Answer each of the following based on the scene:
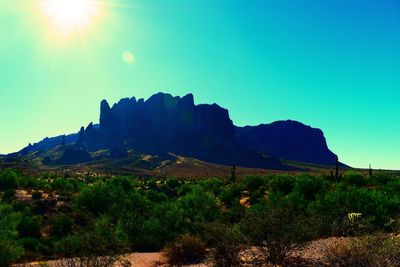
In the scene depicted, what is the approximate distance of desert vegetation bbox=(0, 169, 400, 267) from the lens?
1137cm

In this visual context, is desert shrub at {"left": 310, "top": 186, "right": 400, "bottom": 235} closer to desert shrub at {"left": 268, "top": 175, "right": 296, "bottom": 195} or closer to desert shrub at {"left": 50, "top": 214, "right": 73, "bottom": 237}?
desert shrub at {"left": 268, "top": 175, "right": 296, "bottom": 195}

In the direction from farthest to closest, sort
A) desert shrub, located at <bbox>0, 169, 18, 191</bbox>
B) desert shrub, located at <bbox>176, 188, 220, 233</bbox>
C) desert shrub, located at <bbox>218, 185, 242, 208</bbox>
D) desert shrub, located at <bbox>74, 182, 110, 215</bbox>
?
desert shrub, located at <bbox>0, 169, 18, 191</bbox>
desert shrub, located at <bbox>218, 185, 242, 208</bbox>
desert shrub, located at <bbox>74, 182, 110, 215</bbox>
desert shrub, located at <bbox>176, 188, 220, 233</bbox>

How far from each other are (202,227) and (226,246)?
340 cm

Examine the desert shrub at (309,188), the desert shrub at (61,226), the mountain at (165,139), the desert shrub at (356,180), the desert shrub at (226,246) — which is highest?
the mountain at (165,139)

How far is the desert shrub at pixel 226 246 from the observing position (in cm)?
1212

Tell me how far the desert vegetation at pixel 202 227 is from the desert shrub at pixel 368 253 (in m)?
0.02

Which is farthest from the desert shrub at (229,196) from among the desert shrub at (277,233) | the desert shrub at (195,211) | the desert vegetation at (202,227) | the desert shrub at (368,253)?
the desert shrub at (368,253)

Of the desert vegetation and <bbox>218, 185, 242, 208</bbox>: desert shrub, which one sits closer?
the desert vegetation

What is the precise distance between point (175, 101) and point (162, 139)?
83.4 feet

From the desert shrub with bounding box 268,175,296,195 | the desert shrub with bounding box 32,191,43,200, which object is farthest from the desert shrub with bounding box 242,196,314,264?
the desert shrub with bounding box 32,191,43,200

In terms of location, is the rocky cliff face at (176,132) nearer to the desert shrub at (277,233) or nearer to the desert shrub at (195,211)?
the desert shrub at (195,211)

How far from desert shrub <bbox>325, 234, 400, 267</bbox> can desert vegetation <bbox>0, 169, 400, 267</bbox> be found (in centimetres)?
2

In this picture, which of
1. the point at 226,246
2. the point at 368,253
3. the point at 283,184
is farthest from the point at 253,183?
the point at 368,253

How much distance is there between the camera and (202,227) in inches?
604
